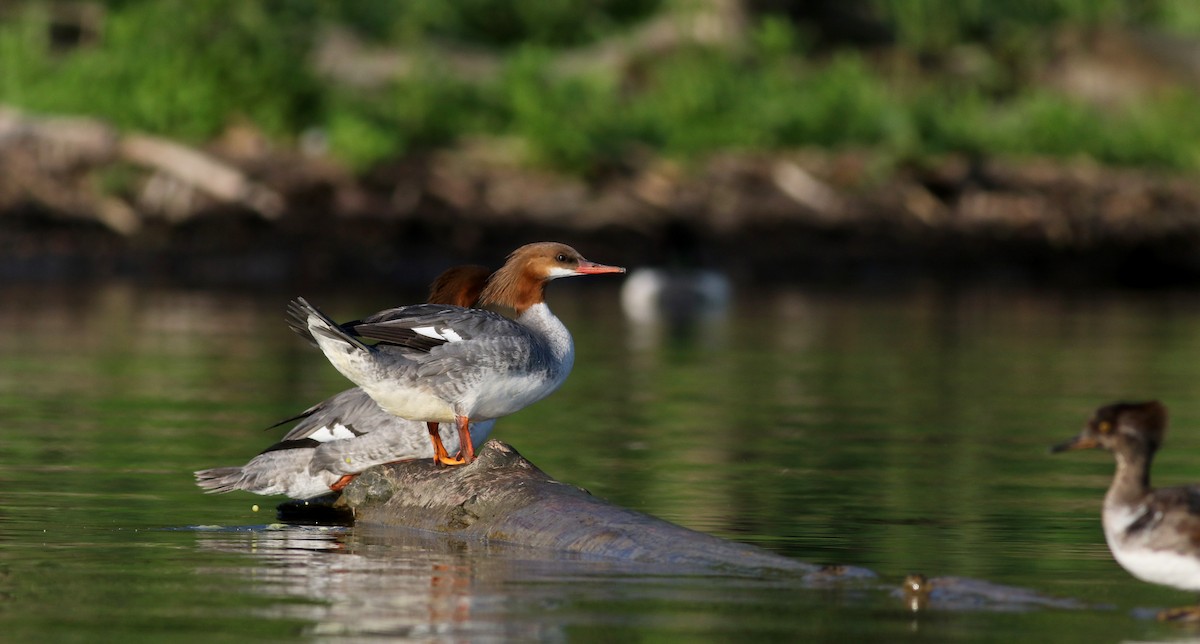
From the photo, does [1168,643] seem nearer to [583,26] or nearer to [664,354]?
[664,354]

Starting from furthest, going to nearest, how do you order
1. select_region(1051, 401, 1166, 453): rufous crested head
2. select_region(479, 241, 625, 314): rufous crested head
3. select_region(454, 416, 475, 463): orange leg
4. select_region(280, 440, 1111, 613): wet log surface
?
select_region(479, 241, 625, 314): rufous crested head, select_region(454, 416, 475, 463): orange leg, select_region(280, 440, 1111, 613): wet log surface, select_region(1051, 401, 1166, 453): rufous crested head

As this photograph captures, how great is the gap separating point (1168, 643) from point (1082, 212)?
26.4 meters

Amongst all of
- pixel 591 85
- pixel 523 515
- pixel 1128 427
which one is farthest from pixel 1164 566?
pixel 591 85

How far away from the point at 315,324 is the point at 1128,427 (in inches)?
131

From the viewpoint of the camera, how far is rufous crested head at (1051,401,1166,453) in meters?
7.31

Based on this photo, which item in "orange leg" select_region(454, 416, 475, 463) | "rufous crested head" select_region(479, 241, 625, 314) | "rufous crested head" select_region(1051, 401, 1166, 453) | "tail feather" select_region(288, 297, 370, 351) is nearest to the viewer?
"rufous crested head" select_region(1051, 401, 1166, 453)

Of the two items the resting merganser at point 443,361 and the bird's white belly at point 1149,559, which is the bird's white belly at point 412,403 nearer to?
the resting merganser at point 443,361

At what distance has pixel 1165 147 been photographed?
112 feet

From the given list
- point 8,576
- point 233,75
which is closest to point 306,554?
point 8,576

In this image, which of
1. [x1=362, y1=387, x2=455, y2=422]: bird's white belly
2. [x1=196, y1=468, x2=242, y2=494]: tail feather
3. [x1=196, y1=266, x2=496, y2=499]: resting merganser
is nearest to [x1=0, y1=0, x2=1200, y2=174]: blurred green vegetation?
[x1=196, y1=468, x2=242, y2=494]: tail feather

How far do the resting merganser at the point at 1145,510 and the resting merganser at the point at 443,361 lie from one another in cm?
257

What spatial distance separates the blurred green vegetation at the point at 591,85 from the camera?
29.2 m

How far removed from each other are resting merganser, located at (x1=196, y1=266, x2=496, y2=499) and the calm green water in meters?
0.24

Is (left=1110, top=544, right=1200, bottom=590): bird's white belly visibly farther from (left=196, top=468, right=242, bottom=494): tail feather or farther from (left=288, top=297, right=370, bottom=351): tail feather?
(left=196, top=468, right=242, bottom=494): tail feather
